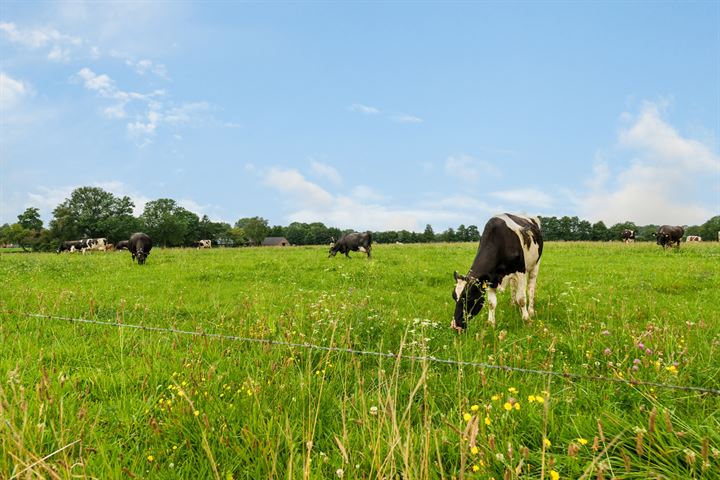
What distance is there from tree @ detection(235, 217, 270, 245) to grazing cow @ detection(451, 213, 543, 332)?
445 feet

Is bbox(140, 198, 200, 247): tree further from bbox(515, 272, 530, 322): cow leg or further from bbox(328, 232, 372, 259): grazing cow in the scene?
bbox(515, 272, 530, 322): cow leg

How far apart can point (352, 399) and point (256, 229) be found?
461ft

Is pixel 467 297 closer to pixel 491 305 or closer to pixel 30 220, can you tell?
pixel 491 305

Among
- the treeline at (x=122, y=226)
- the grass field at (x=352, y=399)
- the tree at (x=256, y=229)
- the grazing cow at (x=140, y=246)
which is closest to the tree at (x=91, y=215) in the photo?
the treeline at (x=122, y=226)

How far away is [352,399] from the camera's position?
3.46 m

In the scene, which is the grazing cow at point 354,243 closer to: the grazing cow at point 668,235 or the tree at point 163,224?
the grazing cow at point 668,235

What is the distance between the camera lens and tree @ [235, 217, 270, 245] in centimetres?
13900

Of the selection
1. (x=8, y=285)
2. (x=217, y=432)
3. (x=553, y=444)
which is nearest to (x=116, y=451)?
(x=217, y=432)

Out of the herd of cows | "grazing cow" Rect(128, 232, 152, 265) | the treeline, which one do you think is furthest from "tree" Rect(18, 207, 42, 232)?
the herd of cows

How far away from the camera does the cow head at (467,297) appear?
6.79 m

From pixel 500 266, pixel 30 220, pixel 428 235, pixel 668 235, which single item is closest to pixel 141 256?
pixel 500 266

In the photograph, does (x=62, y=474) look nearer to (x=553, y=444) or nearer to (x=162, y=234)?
(x=553, y=444)

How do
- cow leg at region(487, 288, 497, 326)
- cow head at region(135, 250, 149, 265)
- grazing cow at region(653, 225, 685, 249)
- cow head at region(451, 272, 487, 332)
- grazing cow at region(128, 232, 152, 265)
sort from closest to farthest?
cow head at region(451, 272, 487, 332) → cow leg at region(487, 288, 497, 326) → cow head at region(135, 250, 149, 265) → grazing cow at region(128, 232, 152, 265) → grazing cow at region(653, 225, 685, 249)

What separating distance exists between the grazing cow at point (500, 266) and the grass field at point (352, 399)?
555mm
